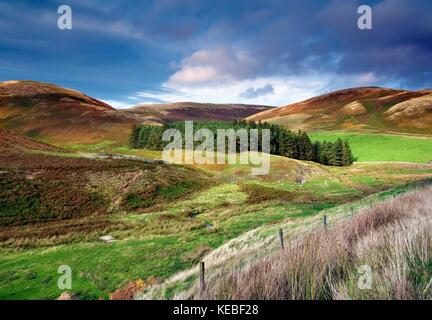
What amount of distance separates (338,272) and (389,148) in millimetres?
122229

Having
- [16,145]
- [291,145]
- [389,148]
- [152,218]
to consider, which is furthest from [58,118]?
[389,148]

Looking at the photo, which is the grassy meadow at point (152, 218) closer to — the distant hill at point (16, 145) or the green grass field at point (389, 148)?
the distant hill at point (16, 145)

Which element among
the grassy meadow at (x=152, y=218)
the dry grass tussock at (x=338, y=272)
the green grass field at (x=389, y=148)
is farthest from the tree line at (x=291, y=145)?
the dry grass tussock at (x=338, y=272)

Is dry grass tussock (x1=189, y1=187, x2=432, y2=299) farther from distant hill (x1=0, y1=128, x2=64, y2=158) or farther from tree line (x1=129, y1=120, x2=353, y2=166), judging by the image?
tree line (x1=129, y1=120, x2=353, y2=166)

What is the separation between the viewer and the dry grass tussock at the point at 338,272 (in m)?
5.10

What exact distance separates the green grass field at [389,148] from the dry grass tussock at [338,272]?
103533mm

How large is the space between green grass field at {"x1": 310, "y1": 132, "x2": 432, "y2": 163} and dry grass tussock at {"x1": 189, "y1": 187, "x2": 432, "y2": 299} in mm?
103533

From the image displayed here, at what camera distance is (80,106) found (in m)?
169

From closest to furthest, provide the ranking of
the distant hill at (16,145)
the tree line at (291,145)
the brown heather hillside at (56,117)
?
the distant hill at (16,145) < the tree line at (291,145) < the brown heather hillside at (56,117)

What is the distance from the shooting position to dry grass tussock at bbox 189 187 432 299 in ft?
16.7

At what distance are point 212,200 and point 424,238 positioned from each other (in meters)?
40.9

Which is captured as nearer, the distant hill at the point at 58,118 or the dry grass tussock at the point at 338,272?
the dry grass tussock at the point at 338,272

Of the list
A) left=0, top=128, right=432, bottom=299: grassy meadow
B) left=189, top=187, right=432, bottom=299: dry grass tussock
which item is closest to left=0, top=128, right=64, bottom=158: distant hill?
left=0, top=128, right=432, bottom=299: grassy meadow

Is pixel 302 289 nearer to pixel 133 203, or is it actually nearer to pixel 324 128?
pixel 133 203
